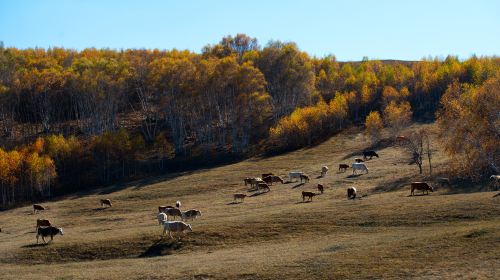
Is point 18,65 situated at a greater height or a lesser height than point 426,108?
greater

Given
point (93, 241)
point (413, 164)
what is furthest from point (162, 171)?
point (93, 241)

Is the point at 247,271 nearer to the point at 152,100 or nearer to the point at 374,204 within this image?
the point at 374,204

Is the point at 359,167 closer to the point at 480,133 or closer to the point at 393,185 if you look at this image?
the point at 393,185

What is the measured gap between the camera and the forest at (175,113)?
88688mm

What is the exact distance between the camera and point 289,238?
34.5m

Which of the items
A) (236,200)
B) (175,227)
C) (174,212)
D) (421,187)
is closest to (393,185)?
(421,187)

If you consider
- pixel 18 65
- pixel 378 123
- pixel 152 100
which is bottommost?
pixel 378 123

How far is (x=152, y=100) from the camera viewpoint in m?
120

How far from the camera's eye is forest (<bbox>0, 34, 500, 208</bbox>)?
88688mm

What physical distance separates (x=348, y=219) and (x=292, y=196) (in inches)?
637

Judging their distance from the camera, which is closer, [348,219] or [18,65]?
[348,219]

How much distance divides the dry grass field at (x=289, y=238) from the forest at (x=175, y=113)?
27.5 metres

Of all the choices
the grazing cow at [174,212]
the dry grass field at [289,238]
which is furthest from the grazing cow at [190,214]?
the grazing cow at [174,212]

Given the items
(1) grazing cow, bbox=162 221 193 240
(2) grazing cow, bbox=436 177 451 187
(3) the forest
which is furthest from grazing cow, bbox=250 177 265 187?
(3) the forest
